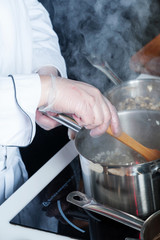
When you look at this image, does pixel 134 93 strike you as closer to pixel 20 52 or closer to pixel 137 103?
pixel 137 103

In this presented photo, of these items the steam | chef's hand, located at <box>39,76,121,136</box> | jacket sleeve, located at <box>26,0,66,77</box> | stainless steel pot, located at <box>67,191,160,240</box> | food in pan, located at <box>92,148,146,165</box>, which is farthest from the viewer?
the steam

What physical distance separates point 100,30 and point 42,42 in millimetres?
1164

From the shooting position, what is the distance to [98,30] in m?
2.27

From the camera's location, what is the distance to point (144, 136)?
3.40ft

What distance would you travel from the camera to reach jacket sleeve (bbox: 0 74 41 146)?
2.52ft

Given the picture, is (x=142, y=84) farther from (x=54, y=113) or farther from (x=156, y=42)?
(x=156, y=42)

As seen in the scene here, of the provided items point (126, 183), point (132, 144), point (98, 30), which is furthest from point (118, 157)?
point (98, 30)

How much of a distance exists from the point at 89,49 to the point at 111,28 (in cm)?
20

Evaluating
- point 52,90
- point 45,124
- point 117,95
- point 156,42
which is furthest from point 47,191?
point 156,42

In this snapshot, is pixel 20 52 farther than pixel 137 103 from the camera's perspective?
No

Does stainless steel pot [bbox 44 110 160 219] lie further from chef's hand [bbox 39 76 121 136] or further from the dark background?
the dark background

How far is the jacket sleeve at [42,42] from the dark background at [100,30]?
2.87ft

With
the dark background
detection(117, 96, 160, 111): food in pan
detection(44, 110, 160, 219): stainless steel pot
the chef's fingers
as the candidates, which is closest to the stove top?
detection(44, 110, 160, 219): stainless steel pot

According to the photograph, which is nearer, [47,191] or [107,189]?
[107,189]
